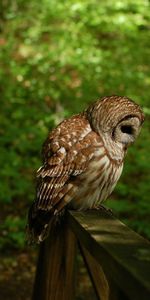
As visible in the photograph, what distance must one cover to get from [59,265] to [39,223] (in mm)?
213

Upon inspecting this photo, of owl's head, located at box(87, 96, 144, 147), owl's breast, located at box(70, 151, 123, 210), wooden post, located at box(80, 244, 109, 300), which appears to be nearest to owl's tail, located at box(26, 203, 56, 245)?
owl's breast, located at box(70, 151, 123, 210)

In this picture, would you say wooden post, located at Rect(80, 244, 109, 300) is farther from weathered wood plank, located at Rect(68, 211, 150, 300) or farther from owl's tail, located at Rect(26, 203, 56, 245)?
owl's tail, located at Rect(26, 203, 56, 245)

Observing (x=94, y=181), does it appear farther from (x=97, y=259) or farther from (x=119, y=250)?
(x=119, y=250)

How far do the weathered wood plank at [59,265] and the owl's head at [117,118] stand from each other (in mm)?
484

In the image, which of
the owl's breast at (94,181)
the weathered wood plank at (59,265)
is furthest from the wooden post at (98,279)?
the owl's breast at (94,181)

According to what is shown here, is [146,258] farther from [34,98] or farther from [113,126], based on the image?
[34,98]

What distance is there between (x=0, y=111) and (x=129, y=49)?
229cm

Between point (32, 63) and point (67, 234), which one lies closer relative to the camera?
point (67, 234)

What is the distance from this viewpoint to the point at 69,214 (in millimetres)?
2395

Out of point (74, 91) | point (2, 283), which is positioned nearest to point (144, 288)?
point (2, 283)

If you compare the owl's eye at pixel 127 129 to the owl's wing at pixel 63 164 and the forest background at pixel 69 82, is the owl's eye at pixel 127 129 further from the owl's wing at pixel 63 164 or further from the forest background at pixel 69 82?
the forest background at pixel 69 82

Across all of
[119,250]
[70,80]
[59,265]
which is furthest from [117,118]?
[70,80]

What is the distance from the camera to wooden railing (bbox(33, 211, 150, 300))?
1.39 m

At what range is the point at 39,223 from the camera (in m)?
2.55
